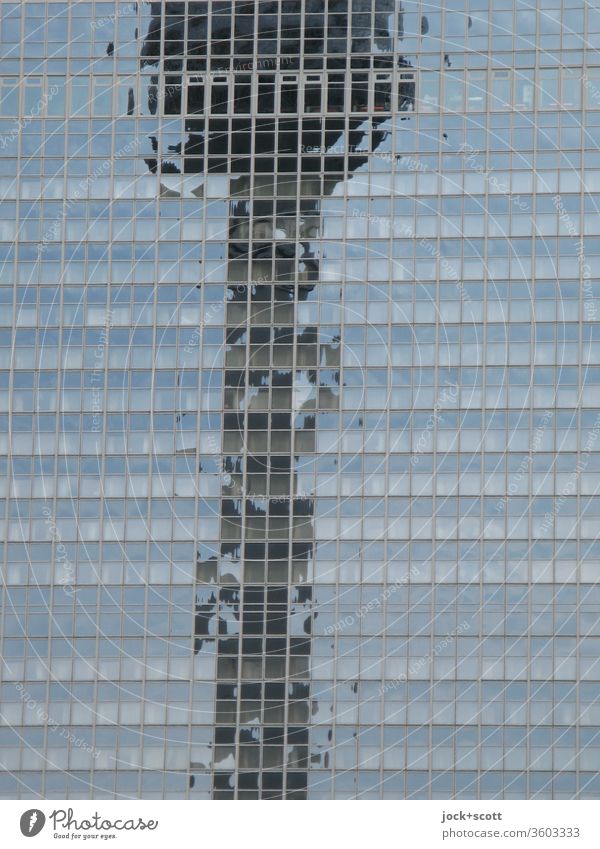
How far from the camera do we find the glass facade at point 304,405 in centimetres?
13625

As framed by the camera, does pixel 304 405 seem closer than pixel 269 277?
Yes

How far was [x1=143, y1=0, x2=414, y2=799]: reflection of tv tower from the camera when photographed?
13675cm

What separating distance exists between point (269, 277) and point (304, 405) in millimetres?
6717

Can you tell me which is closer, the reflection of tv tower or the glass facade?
the glass facade

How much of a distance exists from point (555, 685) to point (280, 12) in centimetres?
3636

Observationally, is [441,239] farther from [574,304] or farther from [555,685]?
[555,685]

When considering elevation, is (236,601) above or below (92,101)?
below

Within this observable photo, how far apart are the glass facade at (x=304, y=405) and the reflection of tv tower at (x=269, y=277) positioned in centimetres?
15

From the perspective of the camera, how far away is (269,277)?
5492 inches

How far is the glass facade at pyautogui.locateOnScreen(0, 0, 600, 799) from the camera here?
5364 inches

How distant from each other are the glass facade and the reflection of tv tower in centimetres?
15

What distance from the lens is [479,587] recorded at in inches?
5379

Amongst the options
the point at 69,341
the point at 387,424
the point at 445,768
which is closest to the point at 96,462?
the point at 69,341

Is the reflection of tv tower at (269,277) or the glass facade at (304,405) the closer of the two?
the glass facade at (304,405)
